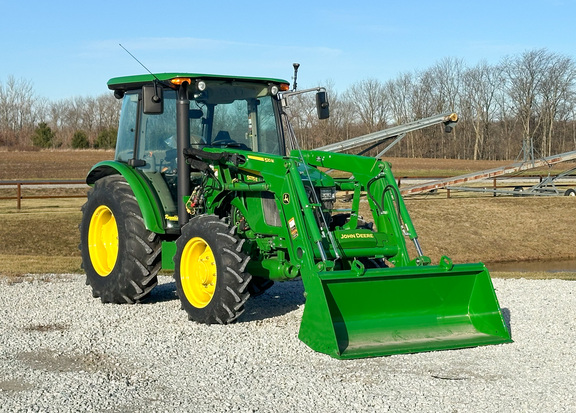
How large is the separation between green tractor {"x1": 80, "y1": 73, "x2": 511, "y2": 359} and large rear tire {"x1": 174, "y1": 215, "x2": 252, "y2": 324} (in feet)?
0.05

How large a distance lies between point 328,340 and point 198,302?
85.9 inches

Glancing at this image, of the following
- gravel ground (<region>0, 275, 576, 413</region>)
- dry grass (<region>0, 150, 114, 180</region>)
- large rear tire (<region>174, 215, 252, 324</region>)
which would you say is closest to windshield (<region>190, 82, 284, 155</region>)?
large rear tire (<region>174, 215, 252, 324</region>)

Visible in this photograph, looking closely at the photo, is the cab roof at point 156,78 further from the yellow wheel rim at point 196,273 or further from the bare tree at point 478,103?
the bare tree at point 478,103

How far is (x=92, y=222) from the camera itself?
1036 cm

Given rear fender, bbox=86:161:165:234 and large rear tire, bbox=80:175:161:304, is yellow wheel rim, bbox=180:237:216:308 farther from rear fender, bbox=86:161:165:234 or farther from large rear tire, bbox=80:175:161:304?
large rear tire, bbox=80:175:161:304

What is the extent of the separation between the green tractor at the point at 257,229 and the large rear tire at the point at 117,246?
0.02 m

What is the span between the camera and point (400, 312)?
25.1ft

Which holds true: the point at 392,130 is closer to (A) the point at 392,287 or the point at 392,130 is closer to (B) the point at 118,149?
(B) the point at 118,149

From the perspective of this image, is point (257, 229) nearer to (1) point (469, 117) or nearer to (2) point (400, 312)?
(2) point (400, 312)

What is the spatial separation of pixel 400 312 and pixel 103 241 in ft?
14.9

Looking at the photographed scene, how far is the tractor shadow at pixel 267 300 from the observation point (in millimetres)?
9416

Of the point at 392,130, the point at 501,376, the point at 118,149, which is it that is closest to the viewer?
the point at 501,376

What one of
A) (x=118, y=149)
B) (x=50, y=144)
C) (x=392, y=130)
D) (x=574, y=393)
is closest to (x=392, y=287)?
(x=574, y=393)

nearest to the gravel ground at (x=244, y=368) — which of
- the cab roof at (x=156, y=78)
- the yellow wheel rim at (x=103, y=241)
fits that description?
the yellow wheel rim at (x=103, y=241)
